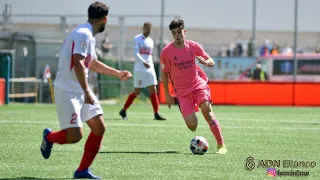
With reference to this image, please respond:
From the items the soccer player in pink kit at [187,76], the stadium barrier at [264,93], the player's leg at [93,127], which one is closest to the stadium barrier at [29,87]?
the stadium barrier at [264,93]

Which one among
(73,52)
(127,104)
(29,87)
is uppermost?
(73,52)

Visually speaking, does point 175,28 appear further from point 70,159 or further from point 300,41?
point 300,41

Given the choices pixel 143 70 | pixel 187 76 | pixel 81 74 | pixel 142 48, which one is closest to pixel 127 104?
pixel 143 70

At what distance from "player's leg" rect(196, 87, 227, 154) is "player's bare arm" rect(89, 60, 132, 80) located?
316 cm

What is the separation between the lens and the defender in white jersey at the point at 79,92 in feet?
31.8

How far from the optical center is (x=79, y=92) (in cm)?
994

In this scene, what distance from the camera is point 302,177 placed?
10164 millimetres

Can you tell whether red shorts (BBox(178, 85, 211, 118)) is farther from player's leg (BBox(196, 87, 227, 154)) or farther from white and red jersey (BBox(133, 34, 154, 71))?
white and red jersey (BBox(133, 34, 154, 71))

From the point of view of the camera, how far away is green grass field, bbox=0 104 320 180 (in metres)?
10.5

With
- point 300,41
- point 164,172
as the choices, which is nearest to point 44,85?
point 300,41

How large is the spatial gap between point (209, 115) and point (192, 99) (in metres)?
0.51

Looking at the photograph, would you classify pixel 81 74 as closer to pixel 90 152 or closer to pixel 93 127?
pixel 93 127

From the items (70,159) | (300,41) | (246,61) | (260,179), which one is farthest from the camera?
(300,41)

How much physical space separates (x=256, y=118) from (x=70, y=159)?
11595 mm
